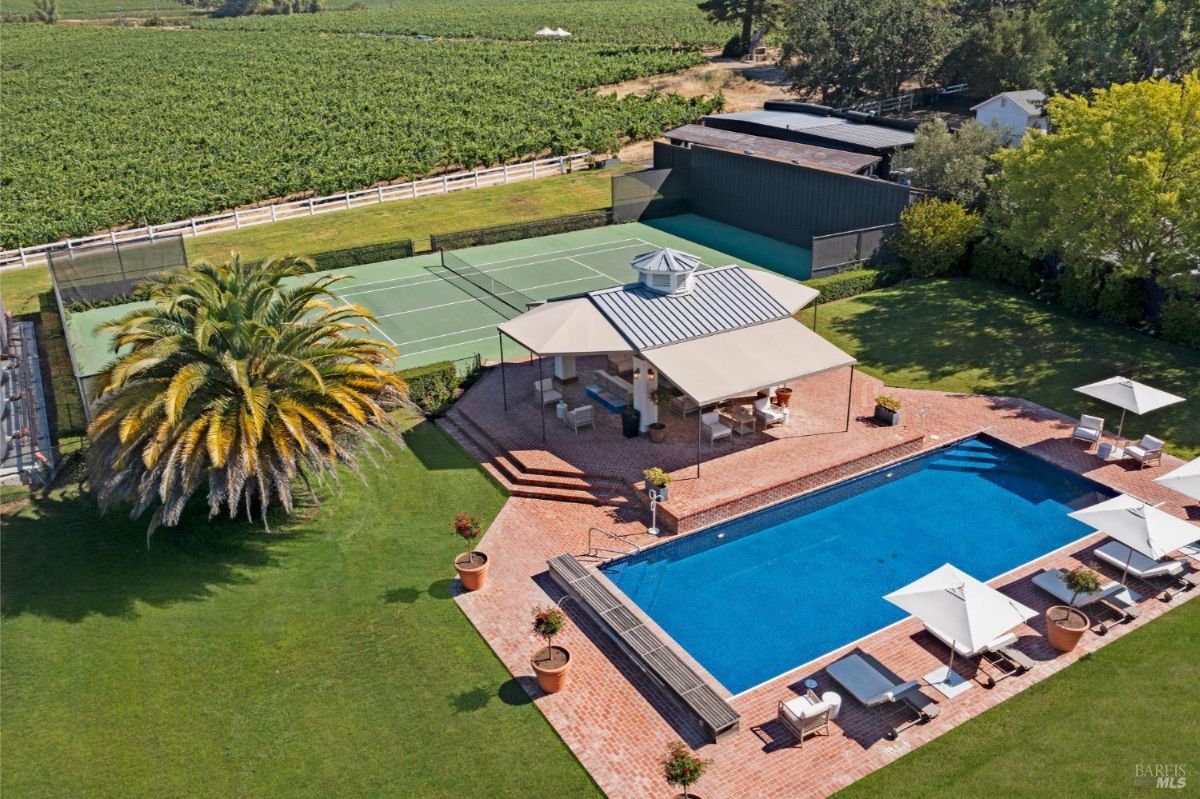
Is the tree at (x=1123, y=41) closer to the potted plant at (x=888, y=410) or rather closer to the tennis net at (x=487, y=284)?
the potted plant at (x=888, y=410)

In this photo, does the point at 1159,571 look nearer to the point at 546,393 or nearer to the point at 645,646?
the point at 645,646

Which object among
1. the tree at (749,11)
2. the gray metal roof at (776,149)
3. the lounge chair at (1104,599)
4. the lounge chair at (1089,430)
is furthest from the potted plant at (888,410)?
the tree at (749,11)

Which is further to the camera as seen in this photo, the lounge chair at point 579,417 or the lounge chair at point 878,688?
the lounge chair at point 579,417

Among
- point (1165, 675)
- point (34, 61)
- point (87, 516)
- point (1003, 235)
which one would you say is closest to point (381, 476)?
point (87, 516)

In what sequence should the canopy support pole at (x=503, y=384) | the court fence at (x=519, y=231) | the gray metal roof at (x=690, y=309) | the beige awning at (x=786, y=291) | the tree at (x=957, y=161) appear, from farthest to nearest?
the court fence at (x=519, y=231) → the tree at (x=957, y=161) → the beige awning at (x=786, y=291) → the canopy support pole at (x=503, y=384) → the gray metal roof at (x=690, y=309)

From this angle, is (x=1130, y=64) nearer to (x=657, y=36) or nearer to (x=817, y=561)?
(x=817, y=561)

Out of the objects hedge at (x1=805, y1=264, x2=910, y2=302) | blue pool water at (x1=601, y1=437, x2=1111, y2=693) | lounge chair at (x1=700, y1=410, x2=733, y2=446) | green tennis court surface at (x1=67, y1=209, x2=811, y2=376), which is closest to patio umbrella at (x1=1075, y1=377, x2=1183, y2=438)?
blue pool water at (x1=601, y1=437, x2=1111, y2=693)

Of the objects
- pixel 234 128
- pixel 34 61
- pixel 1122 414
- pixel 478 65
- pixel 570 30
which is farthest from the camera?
pixel 570 30
